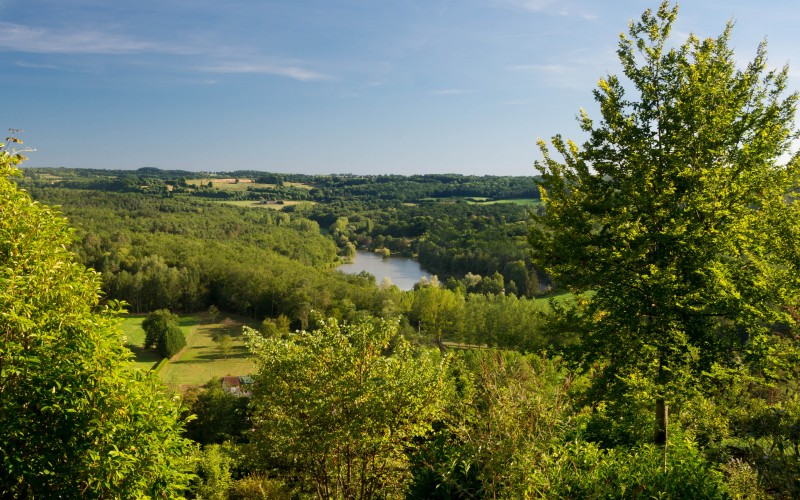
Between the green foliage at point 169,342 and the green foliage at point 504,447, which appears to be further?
the green foliage at point 169,342

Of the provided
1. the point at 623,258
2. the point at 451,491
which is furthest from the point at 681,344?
the point at 451,491

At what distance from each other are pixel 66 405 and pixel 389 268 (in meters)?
92.8

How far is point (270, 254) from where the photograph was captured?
7894 centimetres

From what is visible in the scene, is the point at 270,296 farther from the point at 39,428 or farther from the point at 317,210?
the point at 317,210

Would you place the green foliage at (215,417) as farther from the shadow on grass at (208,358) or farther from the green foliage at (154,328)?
the green foliage at (154,328)

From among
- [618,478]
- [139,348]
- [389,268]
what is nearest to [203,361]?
[139,348]

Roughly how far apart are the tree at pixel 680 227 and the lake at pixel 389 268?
69.6 metres

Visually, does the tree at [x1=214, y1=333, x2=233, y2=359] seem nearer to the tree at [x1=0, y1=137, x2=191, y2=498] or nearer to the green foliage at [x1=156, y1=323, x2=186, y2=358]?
the green foliage at [x1=156, y1=323, x2=186, y2=358]

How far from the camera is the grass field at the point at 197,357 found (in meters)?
41.6

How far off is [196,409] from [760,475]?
28.9 m

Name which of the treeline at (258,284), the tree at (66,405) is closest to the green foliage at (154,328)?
the treeline at (258,284)

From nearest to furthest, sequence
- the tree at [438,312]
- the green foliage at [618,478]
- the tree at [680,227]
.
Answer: the green foliage at [618,478] < the tree at [680,227] < the tree at [438,312]

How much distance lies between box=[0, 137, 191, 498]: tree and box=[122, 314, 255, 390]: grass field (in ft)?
105

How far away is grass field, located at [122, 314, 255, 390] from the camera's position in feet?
136
